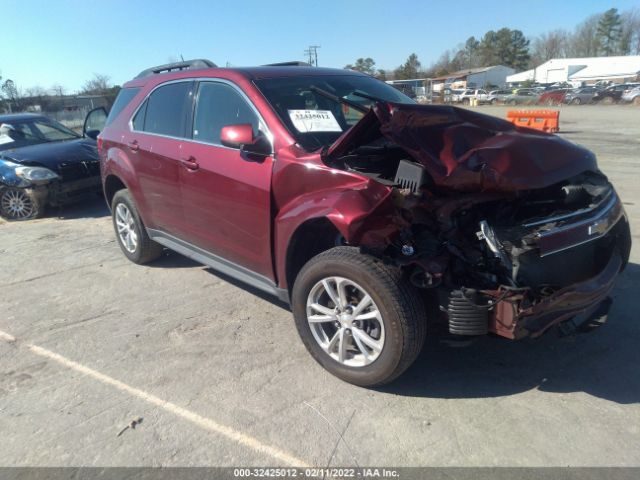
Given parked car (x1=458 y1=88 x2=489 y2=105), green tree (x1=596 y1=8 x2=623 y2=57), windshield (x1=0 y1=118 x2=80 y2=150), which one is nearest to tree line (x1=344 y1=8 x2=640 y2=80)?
green tree (x1=596 y1=8 x2=623 y2=57)

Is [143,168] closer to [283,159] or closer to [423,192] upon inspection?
[283,159]

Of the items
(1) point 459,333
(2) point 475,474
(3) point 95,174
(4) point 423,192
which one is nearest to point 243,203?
(4) point 423,192

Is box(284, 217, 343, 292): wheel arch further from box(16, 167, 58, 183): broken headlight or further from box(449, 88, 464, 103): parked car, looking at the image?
box(449, 88, 464, 103): parked car

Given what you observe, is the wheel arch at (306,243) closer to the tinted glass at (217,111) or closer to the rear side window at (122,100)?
the tinted glass at (217,111)

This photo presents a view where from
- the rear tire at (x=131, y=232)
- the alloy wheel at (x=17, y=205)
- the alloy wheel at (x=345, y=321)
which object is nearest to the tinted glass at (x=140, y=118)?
the rear tire at (x=131, y=232)

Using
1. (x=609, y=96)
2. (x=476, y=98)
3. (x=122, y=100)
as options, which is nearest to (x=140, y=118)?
(x=122, y=100)

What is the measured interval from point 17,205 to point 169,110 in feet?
16.3

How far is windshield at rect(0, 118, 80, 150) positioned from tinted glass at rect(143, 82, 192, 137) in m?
5.21

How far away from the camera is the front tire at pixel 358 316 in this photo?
2.64m

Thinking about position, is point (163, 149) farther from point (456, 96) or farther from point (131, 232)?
point (456, 96)

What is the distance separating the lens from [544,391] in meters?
2.90

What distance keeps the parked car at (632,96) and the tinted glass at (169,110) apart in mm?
39808

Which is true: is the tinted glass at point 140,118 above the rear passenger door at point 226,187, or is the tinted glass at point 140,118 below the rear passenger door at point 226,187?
above

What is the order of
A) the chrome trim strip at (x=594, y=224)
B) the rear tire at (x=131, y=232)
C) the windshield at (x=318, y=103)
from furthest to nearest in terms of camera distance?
the rear tire at (x=131, y=232)
the windshield at (x=318, y=103)
the chrome trim strip at (x=594, y=224)
